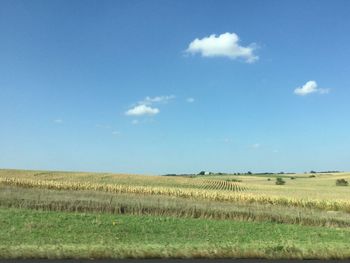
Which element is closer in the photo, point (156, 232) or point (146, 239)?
point (146, 239)

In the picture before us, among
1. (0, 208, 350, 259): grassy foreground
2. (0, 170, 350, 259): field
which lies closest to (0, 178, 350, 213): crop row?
(0, 170, 350, 259): field

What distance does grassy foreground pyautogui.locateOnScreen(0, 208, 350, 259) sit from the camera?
10.7m

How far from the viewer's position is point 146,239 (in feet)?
55.5

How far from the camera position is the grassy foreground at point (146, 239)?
1067 cm

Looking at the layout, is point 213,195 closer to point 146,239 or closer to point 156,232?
point 156,232

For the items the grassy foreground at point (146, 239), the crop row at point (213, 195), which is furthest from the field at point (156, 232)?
the crop row at point (213, 195)

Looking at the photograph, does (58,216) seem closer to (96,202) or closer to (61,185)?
(96,202)

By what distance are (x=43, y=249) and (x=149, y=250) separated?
7.28 ft

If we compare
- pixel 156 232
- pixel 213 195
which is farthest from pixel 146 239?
pixel 213 195

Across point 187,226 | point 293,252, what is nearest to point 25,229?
point 187,226

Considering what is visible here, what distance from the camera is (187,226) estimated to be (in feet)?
73.3

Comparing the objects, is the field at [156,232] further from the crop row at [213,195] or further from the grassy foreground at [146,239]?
the crop row at [213,195]

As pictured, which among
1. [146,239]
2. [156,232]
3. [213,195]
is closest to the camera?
[146,239]

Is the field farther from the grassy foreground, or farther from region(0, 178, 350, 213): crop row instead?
region(0, 178, 350, 213): crop row
